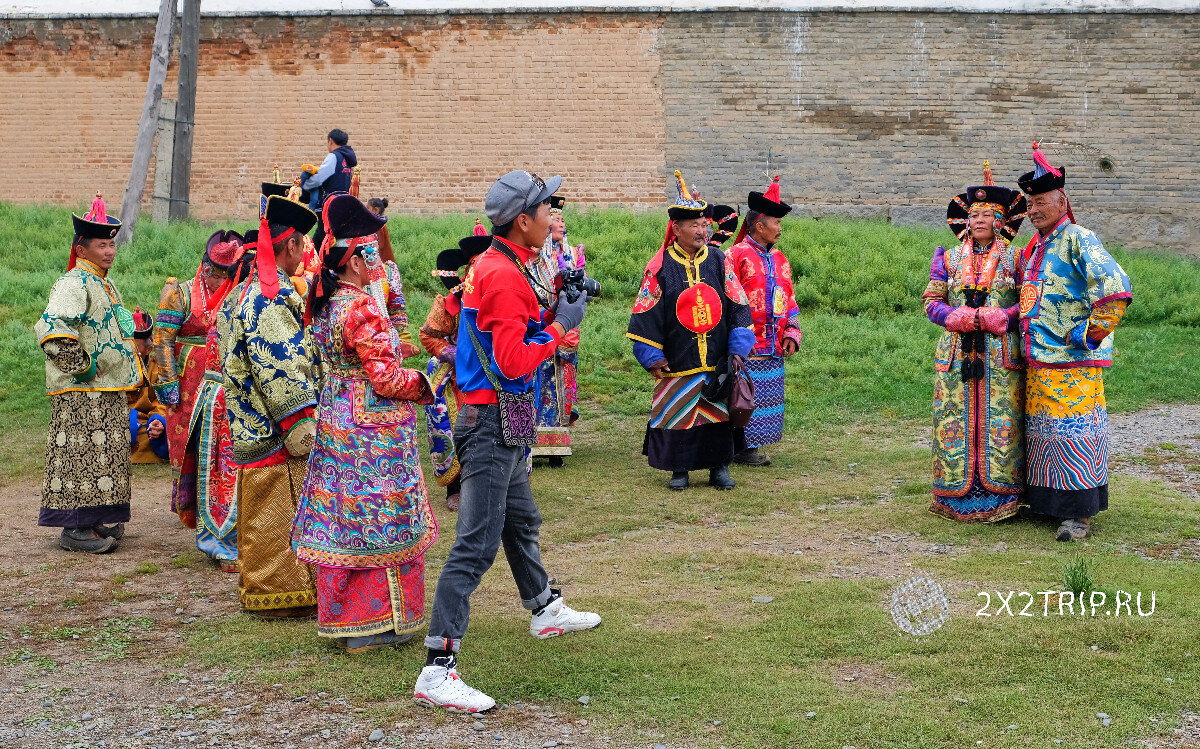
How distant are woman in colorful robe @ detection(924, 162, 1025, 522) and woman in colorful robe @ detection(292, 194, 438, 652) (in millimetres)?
3590

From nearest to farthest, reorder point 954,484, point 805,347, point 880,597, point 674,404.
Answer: point 880,597 → point 954,484 → point 674,404 → point 805,347

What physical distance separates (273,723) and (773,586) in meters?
2.61

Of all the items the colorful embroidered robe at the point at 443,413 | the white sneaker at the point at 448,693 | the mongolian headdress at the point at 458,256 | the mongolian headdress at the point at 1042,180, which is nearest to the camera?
the white sneaker at the point at 448,693

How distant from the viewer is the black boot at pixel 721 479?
7.94 m

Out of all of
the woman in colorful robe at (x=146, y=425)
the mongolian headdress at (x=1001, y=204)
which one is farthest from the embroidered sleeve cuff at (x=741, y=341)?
the woman in colorful robe at (x=146, y=425)

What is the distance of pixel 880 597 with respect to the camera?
17.4 feet

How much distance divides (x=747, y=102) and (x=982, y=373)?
41.5 feet

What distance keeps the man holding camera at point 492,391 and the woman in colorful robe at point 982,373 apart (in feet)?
10.8

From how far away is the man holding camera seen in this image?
4.16m

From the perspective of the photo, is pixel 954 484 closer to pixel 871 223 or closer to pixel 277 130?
pixel 871 223

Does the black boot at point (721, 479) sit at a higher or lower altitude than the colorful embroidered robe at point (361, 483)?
lower

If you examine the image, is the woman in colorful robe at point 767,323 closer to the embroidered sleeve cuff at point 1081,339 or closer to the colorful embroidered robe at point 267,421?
the embroidered sleeve cuff at point 1081,339

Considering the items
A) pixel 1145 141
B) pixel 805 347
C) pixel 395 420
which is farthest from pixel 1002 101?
pixel 395 420

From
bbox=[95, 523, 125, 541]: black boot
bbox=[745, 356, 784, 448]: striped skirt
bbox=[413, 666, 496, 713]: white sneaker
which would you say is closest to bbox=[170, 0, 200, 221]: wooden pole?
bbox=[95, 523, 125, 541]: black boot
